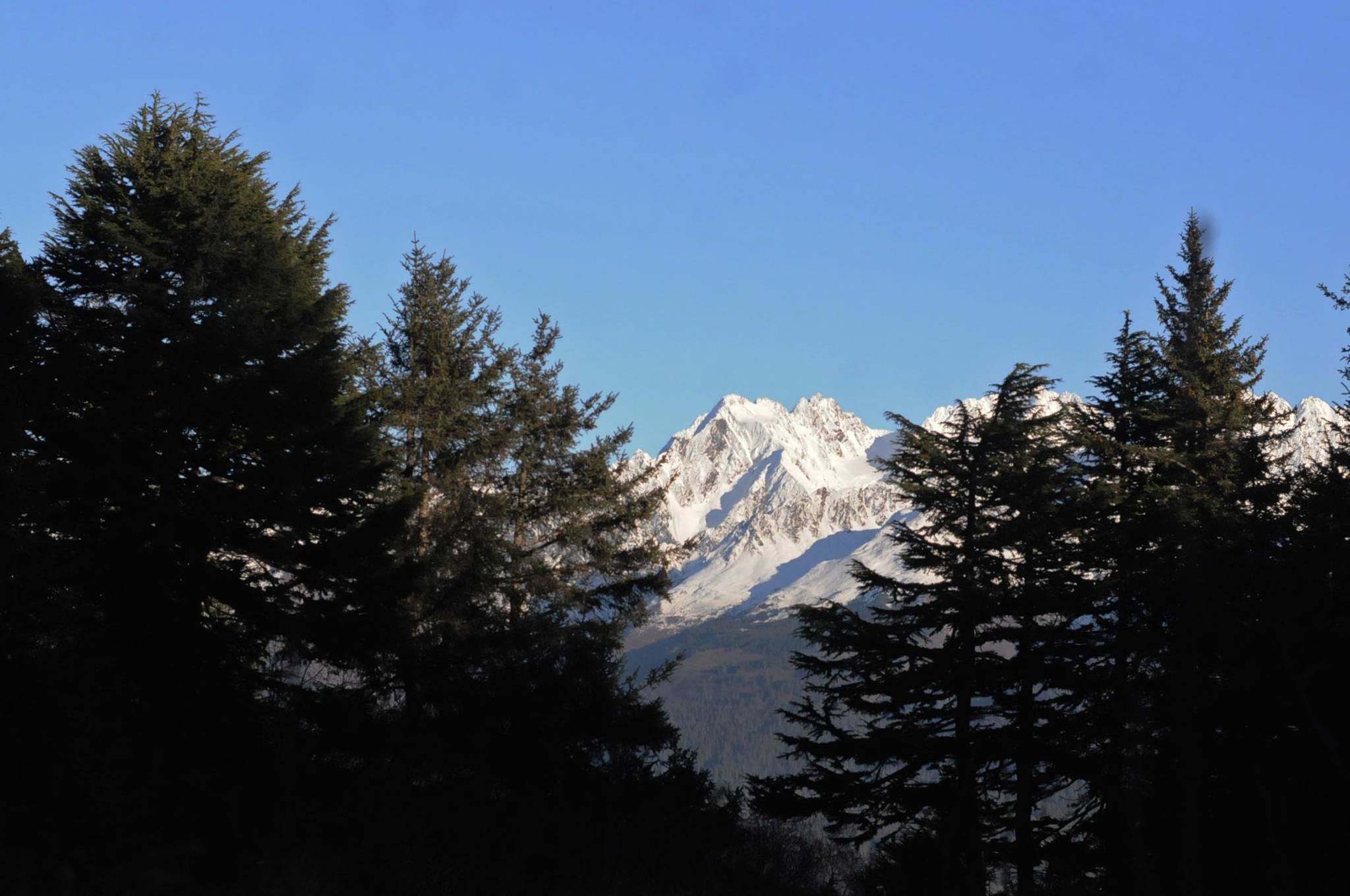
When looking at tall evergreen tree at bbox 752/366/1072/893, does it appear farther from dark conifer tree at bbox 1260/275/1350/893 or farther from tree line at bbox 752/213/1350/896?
dark conifer tree at bbox 1260/275/1350/893

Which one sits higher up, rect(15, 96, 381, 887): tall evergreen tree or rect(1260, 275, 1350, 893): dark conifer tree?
rect(15, 96, 381, 887): tall evergreen tree

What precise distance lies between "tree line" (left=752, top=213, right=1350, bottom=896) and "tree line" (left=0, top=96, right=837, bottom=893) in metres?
2.50

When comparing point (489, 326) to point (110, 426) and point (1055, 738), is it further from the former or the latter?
point (1055, 738)

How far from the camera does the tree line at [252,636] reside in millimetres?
12094

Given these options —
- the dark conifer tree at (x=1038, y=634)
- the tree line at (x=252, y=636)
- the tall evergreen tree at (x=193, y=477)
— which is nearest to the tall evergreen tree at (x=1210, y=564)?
the dark conifer tree at (x=1038, y=634)

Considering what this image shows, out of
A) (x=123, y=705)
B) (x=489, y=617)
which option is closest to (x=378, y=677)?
(x=489, y=617)

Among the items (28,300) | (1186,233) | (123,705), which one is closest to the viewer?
(123,705)

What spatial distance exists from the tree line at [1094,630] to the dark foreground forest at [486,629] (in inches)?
3.0

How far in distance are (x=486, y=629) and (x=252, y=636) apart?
388 cm

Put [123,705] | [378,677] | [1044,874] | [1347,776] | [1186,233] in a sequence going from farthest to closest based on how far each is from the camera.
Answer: [1186,233]
[1044,874]
[378,677]
[123,705]
[1347,776]

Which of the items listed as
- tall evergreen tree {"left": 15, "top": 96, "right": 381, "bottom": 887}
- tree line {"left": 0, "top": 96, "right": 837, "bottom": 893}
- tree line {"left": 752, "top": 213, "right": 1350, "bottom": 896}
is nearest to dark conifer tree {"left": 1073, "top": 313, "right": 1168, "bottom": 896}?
tree line {"left": 752, "top": 213, "right": 1350, "bottom": 896}

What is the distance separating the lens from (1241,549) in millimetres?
16766

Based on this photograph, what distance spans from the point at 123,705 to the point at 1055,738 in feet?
49.3

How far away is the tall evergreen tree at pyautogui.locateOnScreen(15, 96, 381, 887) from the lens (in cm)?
1497
